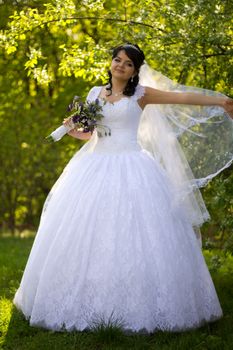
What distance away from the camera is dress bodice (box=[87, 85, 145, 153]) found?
5.27 m

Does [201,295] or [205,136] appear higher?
[205,136]

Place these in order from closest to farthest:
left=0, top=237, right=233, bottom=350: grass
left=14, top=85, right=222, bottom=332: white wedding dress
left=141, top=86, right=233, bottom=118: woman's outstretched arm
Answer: left=0, top=237, right=233, bottom=350: grass → left=14, top=85, right=222, bottom=332: white wedding dress → left=141, top=86, right=233, bottom=118: woman's outstretched arm

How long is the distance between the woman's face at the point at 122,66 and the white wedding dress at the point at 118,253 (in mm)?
256

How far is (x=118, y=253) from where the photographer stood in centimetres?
473

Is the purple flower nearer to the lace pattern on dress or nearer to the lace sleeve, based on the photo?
the lace pattern on dress

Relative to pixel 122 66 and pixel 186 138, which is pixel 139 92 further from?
pixel 186 138

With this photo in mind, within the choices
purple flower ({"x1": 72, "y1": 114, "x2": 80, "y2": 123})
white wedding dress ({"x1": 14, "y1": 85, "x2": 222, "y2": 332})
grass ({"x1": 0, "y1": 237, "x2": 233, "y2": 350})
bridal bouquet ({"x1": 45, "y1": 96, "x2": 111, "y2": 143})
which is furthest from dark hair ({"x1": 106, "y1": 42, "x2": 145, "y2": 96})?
grass ({"x1": 0, "y1": 237, "x2": 233, "y2": 350})

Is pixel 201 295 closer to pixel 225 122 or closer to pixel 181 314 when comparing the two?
pixel 181 314

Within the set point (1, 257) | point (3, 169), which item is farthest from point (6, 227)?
point (1, 257)

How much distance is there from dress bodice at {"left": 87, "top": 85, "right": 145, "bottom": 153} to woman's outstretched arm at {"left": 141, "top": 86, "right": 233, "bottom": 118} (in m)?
0.09

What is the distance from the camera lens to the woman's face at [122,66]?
17.4ft

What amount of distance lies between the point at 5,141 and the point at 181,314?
946cm

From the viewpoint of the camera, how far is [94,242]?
4797 millimetres

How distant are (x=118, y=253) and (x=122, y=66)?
1740 mm
